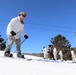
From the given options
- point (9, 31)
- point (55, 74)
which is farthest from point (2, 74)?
point (9, 31)

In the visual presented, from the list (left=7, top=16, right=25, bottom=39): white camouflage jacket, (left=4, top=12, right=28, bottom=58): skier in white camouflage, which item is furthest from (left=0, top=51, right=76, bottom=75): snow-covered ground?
(left=7, top=16, right=25, bottom=39): white camouflage jacket

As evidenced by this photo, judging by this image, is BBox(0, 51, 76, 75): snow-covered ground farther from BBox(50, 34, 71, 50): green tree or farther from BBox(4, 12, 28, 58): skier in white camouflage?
BBox(50, 34, 71, 50): green tree

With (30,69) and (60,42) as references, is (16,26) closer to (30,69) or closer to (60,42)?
(30,69)

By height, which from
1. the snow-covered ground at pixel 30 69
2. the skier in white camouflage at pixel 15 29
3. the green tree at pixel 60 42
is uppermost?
the green tree at pixel 60 42

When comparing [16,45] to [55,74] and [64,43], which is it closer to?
[55,74]

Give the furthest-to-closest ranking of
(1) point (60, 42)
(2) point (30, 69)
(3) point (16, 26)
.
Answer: (1) point (60, 42)
(3) point (16, 26)
(2) point (30, 69)

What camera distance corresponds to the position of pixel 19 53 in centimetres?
963

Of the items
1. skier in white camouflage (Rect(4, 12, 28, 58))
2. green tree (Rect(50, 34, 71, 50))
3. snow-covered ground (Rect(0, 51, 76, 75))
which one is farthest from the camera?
green tree (Rect(50, 34, 71, 50))

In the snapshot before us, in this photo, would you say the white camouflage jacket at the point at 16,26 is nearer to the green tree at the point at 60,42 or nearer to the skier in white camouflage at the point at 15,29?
the skier in white camouflage at the point at 15,29

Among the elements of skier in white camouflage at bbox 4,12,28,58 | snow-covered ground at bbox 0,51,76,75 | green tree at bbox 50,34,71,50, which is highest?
green tree at bbox 50,34,71,50

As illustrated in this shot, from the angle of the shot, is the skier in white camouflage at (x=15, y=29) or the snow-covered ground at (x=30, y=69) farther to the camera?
the skier in white camouflage at (x=15, y=29)

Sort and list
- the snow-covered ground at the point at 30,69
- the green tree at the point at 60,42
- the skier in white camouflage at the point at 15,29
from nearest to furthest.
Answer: the snow-covered ground at the point at 30,69 → the skier in white camouflage at the point at 15,29 → the green tree at the point at 60,42

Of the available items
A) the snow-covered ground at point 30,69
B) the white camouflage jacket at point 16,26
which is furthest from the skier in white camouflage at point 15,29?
the snow-covered ground at point 30,69

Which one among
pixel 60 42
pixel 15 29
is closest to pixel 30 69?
pixel 15 29
